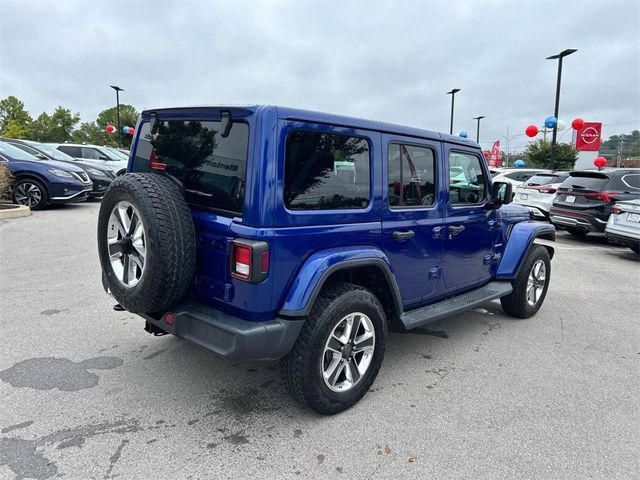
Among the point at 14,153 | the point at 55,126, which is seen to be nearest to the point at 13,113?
the point at 55,126

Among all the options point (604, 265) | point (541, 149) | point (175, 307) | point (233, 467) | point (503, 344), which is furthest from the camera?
point (541, 149)

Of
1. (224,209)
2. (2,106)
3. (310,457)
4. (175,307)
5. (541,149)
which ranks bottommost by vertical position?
(310,457)

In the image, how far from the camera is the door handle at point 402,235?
3.26m

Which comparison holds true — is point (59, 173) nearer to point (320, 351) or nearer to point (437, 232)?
point (437, 232)

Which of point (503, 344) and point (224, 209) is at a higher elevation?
point (224, 209)

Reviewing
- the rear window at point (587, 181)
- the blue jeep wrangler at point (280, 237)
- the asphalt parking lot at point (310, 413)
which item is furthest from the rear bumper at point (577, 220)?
the blue jeep wrangler at point (280, 237)

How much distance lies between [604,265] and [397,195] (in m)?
6.36

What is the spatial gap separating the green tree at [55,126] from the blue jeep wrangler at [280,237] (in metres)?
67.9

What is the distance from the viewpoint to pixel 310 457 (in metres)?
2.54

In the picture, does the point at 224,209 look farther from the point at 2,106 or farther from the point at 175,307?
the point at 2,106

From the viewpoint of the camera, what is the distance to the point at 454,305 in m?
3.91

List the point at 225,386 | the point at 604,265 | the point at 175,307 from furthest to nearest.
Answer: the point at 604,265 → the point at 225,386 → the point at 175,307

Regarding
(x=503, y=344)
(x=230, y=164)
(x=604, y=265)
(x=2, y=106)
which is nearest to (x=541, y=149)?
(x=604, y=265)

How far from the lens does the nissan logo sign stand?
22.1 meters
